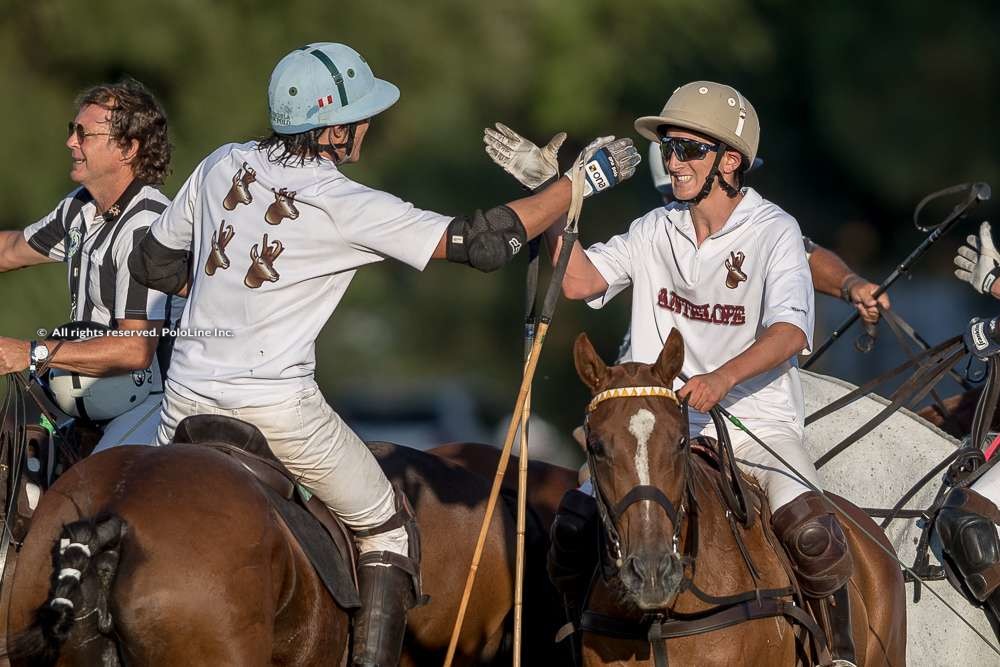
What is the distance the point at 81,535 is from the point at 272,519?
73cm

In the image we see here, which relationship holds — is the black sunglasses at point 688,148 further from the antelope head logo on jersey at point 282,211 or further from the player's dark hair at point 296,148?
the antelope head logo on jersey at point 282,211

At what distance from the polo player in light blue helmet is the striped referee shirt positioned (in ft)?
2.50

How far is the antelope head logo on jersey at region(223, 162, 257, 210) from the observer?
5410mm

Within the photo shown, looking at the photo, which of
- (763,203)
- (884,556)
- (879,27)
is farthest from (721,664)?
(879,27)

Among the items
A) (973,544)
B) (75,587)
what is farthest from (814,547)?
(75,587)

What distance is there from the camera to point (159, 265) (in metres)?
5.86

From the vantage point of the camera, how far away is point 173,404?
5.53 metres

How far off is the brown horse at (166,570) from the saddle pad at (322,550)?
47 mm

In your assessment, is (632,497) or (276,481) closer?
(632,497)

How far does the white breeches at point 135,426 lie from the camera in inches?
245

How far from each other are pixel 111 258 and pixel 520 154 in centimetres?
195

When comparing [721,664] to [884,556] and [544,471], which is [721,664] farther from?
[544,471]

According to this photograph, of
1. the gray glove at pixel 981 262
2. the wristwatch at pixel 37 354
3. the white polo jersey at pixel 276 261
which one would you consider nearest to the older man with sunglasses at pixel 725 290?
the white polo jersey at pixel 276 261

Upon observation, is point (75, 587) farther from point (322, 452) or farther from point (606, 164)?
point (606, 164)
